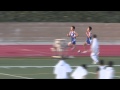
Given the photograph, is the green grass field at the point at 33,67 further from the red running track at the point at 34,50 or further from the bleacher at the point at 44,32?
the bleacher at the point at 44,32

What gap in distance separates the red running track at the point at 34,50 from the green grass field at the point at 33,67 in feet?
6.45

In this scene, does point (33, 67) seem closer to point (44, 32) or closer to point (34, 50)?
point (34, 50)

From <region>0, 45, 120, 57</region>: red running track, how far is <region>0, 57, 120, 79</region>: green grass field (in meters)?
1.97

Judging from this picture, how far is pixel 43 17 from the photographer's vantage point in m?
34.6

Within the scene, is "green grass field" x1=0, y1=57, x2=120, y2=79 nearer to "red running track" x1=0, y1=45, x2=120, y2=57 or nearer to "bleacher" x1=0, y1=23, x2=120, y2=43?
"red running track" x1=0, y1=45, x2=120, y2=57

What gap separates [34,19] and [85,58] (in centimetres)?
1078

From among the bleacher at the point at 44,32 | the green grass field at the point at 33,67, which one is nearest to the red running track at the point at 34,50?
the green grass field at the point at 33,67

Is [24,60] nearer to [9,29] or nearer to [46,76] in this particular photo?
[46,76]

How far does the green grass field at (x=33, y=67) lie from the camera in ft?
59.8

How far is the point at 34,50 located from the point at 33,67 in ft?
22.8

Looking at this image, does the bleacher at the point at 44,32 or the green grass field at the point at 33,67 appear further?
the bleacher at the point at 44,32

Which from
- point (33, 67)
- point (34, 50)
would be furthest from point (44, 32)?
point (33, 67)

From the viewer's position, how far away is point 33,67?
20781 millimetres

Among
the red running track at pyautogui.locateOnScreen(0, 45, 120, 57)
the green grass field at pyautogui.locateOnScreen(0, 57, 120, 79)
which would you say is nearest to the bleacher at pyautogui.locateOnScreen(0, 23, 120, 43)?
the red running track at pyautogui.locateOnScreen(0, 45, 120, 57)
